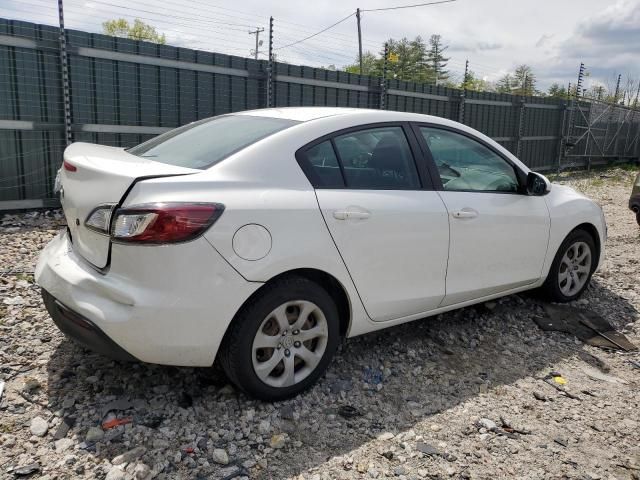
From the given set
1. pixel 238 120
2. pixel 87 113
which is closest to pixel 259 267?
pixel 238 120

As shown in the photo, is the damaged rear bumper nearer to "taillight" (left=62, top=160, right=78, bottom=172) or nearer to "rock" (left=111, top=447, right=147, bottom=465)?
"rock" (left=111, top=447, right=147, bottom=465)

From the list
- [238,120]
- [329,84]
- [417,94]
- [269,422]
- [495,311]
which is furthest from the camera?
[417,94]


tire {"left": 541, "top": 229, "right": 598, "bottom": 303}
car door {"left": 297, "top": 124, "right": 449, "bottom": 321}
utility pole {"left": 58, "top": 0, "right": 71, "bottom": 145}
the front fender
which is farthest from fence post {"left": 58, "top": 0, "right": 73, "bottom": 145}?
tire {"left": 541, "top": 229, "right": 598, "bottom": 303}

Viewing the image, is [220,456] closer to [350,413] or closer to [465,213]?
[350,413]

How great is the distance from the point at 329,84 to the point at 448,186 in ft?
22.1

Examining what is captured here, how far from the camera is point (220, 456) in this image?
2.57m

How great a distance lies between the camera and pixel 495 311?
4566 millimetres

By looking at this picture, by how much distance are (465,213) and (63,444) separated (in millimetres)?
2583

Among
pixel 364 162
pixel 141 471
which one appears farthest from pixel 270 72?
pixel 141 471

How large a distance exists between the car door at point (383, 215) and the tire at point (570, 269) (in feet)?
4.79

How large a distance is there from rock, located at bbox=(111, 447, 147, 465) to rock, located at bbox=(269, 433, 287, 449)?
0.59 m

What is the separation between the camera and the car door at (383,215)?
3025 millimetres

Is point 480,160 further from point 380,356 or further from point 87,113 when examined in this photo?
point 87,113

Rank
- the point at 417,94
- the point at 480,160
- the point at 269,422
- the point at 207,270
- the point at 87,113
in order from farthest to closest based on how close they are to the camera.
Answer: the point at 417,94, the point at 87,113, the point at 480,160, the point at 269,422, the point at 207,270
